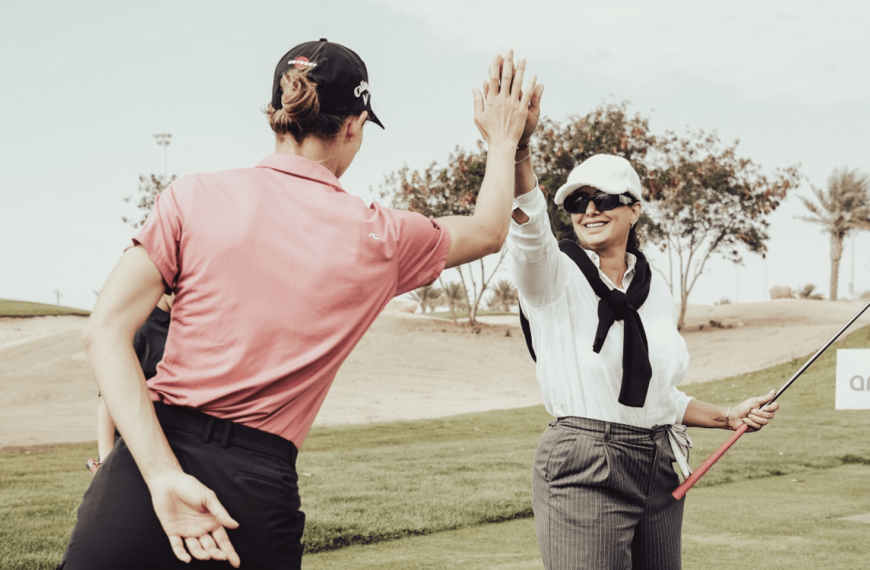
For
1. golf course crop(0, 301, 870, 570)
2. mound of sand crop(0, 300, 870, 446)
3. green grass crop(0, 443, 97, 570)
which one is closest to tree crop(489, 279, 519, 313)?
mound of sand crop(0, 300, 870, 446)

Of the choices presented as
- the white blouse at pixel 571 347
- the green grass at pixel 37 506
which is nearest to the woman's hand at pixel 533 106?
the white blouse at pixel 571 347

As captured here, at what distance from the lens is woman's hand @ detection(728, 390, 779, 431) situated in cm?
341

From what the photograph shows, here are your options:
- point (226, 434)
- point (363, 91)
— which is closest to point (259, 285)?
point (226, 434)

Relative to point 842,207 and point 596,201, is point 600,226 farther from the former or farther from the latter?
point 842,207

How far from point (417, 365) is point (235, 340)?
Answer: 28119 mm

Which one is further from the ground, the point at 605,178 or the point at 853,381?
the point at 605,178

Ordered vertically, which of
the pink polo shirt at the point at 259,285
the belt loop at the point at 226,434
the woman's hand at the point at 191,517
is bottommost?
the woman's hand at the point at 191,517

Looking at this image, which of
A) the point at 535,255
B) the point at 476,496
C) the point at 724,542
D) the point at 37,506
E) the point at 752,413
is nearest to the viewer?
the point at 535,255

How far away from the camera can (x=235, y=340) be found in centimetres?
166

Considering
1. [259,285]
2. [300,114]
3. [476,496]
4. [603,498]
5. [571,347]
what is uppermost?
[300,114]

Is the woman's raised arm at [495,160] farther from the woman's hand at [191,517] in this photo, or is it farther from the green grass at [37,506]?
the green grass at [37,506]

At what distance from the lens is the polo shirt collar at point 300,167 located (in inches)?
71.6

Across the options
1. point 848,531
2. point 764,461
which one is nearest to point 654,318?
point 848,531

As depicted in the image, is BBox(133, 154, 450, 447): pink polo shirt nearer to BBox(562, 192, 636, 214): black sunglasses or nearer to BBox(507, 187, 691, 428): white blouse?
BBox(507, 187, 691, 428): white blouse
